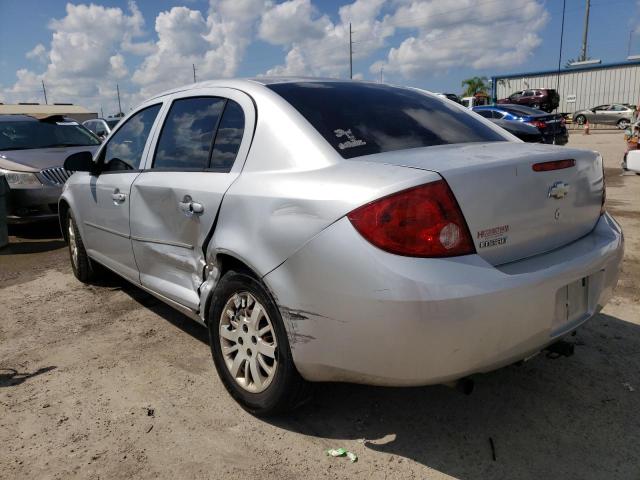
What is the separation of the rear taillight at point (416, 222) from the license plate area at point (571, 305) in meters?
0.56

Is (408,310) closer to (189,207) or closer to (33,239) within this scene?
(189,207)

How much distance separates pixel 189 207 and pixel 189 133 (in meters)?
0.55

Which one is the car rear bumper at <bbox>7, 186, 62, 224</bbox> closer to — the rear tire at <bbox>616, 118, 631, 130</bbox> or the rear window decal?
the rear window decal

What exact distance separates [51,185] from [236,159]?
5354mm

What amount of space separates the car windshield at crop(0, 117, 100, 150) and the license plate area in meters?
7.75

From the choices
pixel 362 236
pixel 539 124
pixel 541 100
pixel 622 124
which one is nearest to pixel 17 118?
pixel 362 236

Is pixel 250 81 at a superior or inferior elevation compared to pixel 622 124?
superior

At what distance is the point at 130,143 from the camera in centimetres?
385

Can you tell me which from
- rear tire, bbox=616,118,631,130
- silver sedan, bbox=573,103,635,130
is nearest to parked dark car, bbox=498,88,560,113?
silver sedan, bbox=573,103,635,130

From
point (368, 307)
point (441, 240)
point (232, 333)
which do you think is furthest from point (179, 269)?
point (441, 240)

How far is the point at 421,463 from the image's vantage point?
2.30m

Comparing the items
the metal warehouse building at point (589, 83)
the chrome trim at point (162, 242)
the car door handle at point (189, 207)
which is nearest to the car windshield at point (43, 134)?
the chrome trim at point (162, 242)

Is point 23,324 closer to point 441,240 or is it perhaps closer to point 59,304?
point 59,304

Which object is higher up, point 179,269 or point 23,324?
point 179,269
